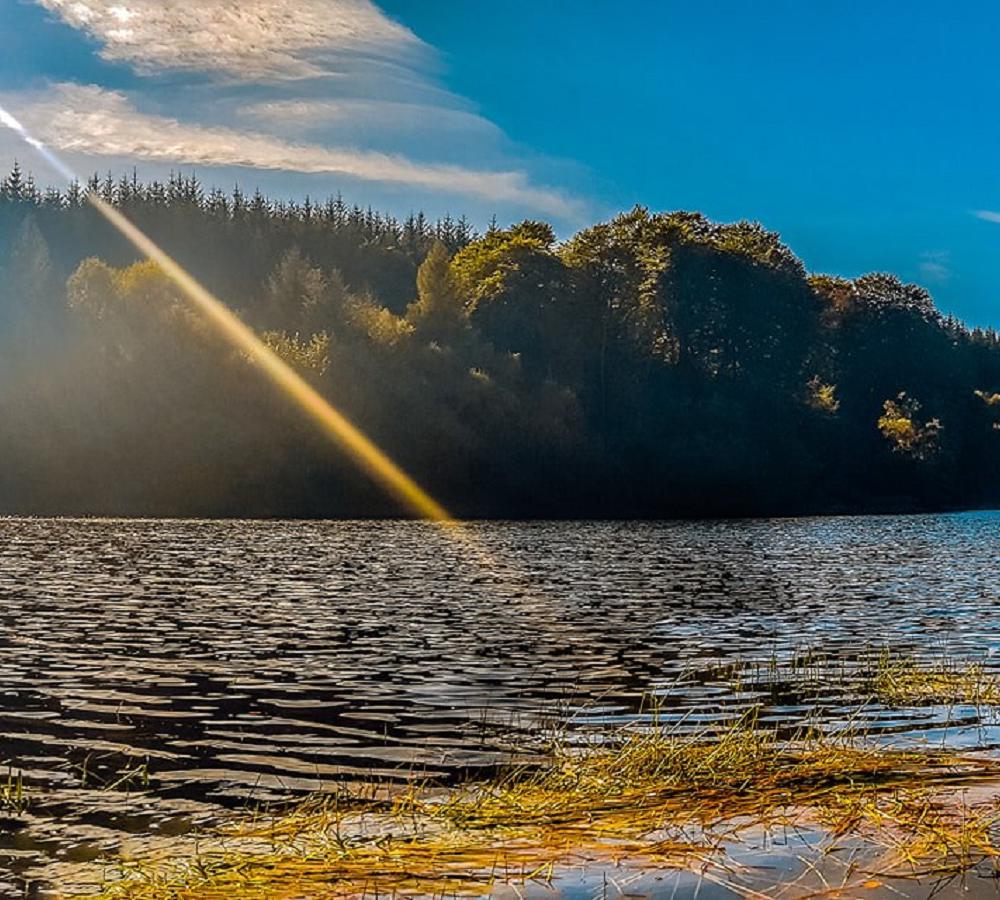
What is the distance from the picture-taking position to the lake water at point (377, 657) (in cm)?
1638

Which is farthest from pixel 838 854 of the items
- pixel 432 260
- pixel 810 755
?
pixel 432 260

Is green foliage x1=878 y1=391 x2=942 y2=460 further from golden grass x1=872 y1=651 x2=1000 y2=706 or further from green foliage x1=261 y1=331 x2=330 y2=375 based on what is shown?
golden grass x1=872 y1=651 x2=1000 y2=706

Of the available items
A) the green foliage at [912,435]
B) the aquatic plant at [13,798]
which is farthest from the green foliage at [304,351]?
the aquatic plant at [13,798]

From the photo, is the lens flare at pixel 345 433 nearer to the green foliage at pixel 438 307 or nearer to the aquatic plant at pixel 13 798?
the green foliage at pixel 438 307

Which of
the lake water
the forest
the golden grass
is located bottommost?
the lake water

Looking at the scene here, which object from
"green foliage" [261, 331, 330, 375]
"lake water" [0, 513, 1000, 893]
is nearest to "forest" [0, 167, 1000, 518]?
"green foliage" [261, 331, 330, 375]

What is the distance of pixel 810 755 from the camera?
14406mm

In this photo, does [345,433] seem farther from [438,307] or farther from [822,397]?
[822,397]

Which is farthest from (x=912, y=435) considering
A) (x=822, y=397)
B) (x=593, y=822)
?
(x=593, y=822)

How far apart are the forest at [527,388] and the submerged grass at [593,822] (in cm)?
8559

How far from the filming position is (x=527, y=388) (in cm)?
11600

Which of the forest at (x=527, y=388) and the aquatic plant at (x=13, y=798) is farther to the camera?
the forest at (x=527, y=388)

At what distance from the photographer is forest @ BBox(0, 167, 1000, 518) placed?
100 metres

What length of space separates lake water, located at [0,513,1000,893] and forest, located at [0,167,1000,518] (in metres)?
40.1
